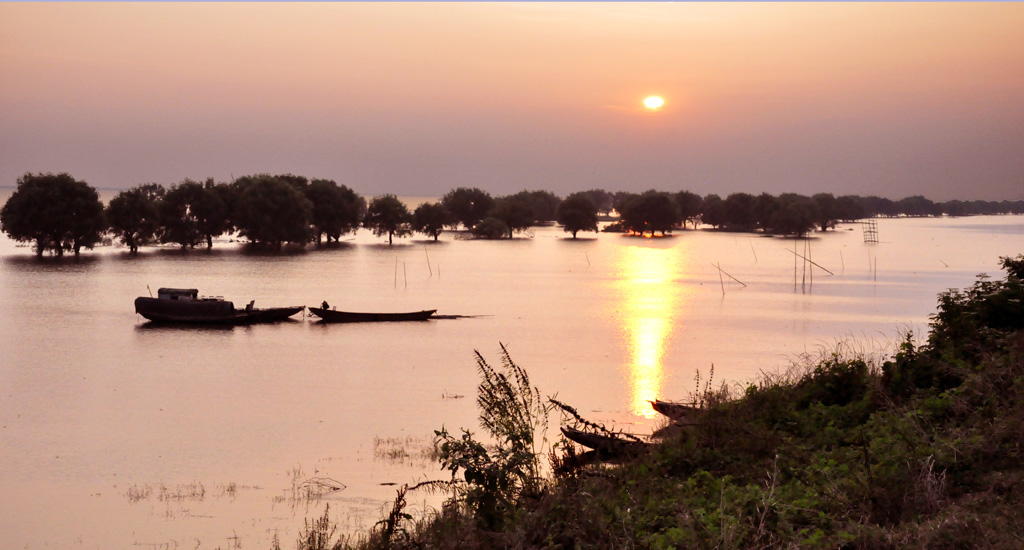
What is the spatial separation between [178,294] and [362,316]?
1023 cm

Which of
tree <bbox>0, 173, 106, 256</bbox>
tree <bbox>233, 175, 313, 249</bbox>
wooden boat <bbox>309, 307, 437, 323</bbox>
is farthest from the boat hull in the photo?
tree <bbox>233, 175, 313, 249</bbox>

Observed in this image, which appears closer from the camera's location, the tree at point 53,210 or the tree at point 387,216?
the tree at point 53,210

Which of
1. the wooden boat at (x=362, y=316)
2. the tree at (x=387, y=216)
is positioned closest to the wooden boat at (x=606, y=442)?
the wooden boat at (x=362, y=316)

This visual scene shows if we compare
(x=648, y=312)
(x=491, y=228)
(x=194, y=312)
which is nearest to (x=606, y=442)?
(x=194, y=312)

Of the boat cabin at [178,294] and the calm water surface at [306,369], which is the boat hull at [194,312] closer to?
the boat cabin at [178,294]

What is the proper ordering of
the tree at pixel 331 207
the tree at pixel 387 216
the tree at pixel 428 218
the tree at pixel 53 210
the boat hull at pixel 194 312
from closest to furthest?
the boat hull at pixel 194 312
the tree at pixel 53 210
the tree at pixel 331 207
the tree at pixel 387 216
the tree at pixel 428 218

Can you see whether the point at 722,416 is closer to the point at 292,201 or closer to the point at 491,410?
the point at 491,410

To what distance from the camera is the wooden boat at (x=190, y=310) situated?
4891 centimetres

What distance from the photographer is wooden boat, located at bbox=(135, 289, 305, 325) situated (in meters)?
48.9

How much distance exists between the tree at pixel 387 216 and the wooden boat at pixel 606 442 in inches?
6260

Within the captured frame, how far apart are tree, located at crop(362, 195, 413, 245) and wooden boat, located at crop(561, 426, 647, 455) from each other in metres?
159

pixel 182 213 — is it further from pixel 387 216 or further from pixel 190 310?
pixel 190 310

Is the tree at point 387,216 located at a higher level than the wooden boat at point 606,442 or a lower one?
higher

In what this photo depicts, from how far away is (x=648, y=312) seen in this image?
60.2 m
